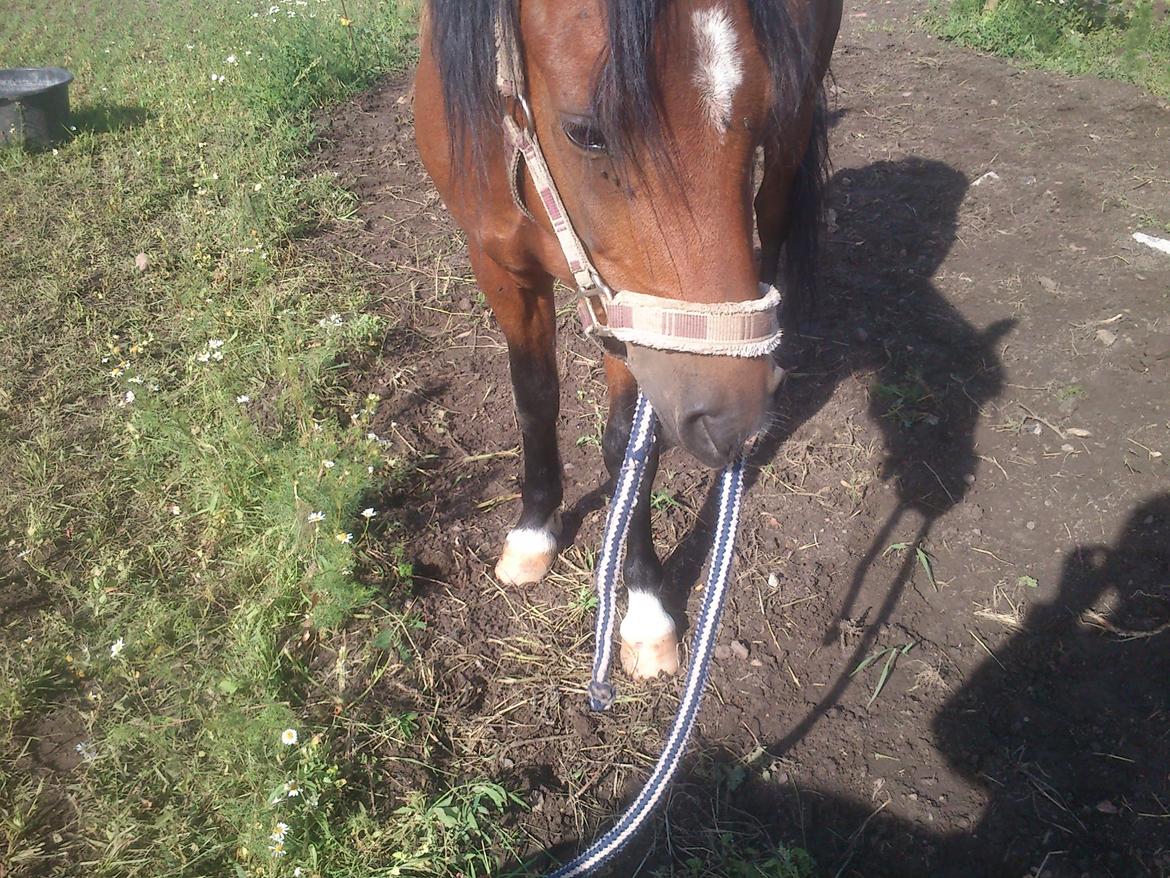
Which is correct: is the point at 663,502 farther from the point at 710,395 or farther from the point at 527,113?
the point at 527,113

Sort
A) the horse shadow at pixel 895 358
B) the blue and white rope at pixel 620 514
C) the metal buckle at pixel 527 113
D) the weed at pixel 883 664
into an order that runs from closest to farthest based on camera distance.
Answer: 1. the metal buckle at pixel 527 113
2. the blue and white rope at pixel 620 514
3. the weed at pixel 883 664
4. the horse shadow at pixel 895 358

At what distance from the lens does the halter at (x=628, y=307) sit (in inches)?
51.1

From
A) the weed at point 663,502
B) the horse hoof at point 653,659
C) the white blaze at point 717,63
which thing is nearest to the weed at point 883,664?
the horse hoof at point 653,659

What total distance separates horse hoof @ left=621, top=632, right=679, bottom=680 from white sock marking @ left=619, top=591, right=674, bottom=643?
0.02 meters

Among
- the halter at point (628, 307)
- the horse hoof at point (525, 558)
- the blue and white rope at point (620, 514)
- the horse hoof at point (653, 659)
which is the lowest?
the horse hoof at point (653, 659)

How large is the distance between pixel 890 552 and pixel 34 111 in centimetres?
564

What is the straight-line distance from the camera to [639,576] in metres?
2.33

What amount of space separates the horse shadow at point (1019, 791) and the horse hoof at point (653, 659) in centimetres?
28

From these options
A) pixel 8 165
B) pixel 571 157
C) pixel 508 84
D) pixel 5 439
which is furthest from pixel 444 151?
pixel 8 165

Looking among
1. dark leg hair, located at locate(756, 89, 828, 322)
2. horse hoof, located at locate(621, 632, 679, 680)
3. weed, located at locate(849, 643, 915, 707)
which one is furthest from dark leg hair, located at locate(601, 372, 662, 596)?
dark leg hair, located at locate(756, 89, 828, 322)

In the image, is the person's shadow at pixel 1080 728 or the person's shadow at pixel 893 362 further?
the person's shadow at pixel 893 362

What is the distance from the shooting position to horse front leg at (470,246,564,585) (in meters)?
2.24

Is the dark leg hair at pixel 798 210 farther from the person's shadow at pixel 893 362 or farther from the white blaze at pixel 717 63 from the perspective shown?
the white blaze at pixel 717 63

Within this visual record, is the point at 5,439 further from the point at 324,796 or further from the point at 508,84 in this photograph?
the point at 508,84
